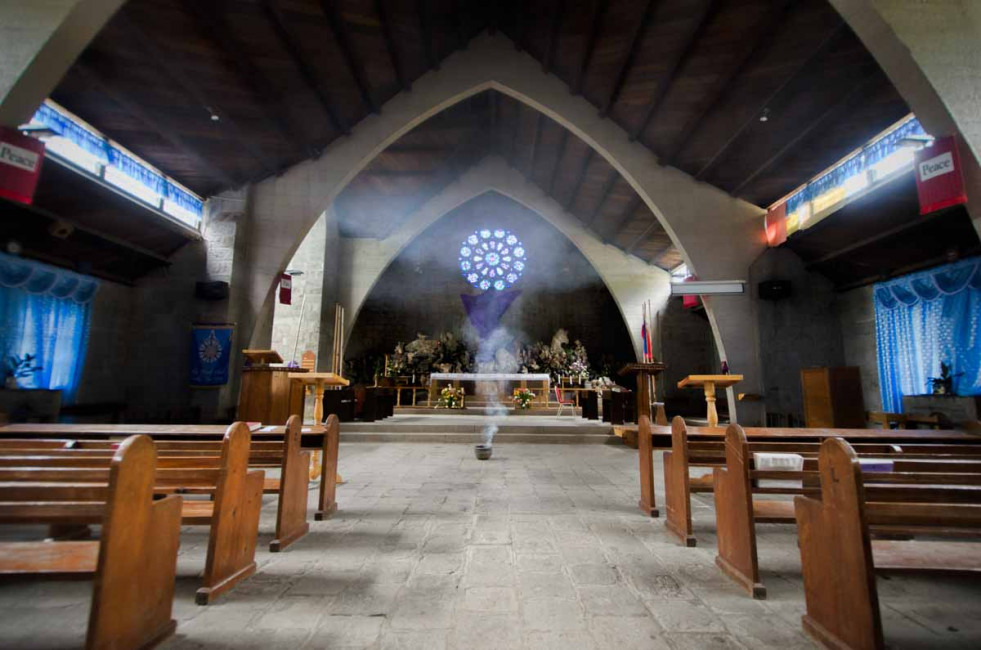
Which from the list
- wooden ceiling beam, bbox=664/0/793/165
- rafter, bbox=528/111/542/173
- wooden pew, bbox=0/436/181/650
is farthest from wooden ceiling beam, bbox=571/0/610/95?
wooden pew, bbox=0/436/181/650

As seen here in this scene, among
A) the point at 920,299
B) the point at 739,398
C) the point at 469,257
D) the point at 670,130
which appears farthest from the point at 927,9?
the point at 469,257

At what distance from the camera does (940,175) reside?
4102 mm

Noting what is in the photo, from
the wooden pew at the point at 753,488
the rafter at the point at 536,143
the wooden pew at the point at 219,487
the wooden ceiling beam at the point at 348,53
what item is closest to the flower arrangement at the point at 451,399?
the wooden ceiling beam at the point at 348,53

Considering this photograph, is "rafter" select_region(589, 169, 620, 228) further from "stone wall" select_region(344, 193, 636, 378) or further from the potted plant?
the potted plant

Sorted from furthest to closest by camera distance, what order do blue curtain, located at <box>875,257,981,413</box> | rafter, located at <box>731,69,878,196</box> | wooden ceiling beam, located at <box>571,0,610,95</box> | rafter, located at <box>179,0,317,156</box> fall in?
wooden ceiling beam, located at <box>571,0,610,95</box> < blue curtain, located at <box>875,257,981,413</box> < rafter, located at <box>731,69,878,196</box> < rafter, located at <box>179,0,317,156</box>

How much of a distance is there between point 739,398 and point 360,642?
7.33 meters

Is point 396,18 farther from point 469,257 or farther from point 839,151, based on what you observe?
point 469,257

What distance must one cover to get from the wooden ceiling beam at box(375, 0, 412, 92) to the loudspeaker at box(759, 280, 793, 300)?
7151 mm

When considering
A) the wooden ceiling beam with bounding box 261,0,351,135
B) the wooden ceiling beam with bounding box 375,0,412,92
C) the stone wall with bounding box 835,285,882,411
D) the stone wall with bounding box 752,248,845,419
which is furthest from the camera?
the stone wall with bounding box 752,248,845,419

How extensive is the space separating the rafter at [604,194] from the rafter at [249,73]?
6142 millimetres

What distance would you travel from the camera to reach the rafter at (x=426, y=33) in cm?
646

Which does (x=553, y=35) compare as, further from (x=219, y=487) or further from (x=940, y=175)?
(x=219, y=487)

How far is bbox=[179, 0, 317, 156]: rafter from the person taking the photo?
4.98 metres

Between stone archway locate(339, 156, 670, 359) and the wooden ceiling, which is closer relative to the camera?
the wooden ceiling
